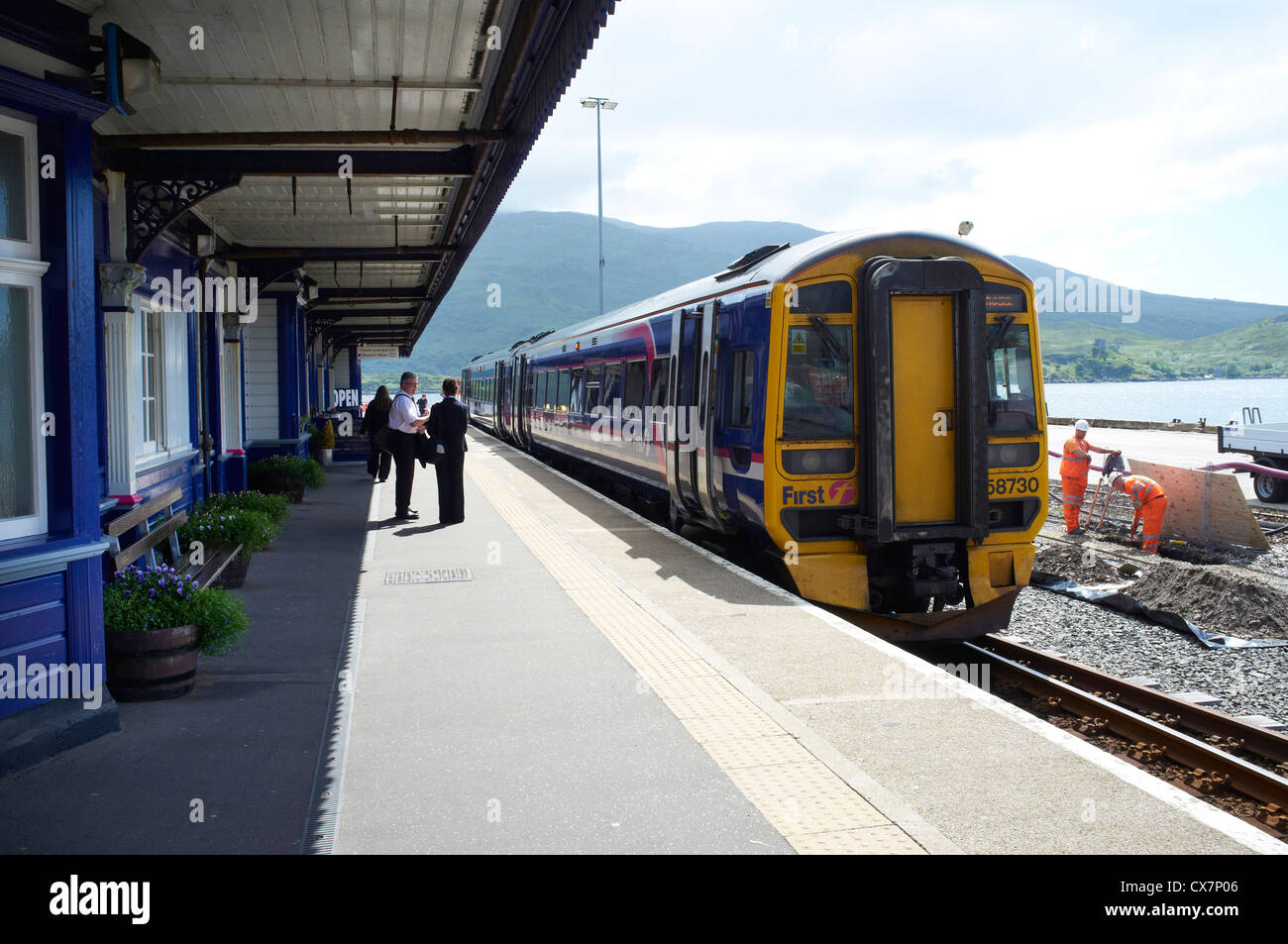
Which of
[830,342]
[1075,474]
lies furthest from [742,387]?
[1075,474]

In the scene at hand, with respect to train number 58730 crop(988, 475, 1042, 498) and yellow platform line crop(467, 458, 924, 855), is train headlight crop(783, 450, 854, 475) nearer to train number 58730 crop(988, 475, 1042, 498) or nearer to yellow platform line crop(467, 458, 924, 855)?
train number 58730 crop(988, 475, 1042, 498)

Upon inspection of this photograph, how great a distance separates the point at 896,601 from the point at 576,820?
5.04m

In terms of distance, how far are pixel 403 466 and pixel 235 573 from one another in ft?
12.6

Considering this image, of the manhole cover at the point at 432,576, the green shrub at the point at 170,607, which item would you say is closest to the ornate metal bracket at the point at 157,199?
the green shrub at the point at 170,607

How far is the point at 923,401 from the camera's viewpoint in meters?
8.30

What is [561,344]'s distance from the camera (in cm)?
2002

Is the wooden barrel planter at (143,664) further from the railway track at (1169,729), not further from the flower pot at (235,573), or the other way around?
the railway track at (1169,729)

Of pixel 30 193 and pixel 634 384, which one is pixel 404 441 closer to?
pixel 634 384

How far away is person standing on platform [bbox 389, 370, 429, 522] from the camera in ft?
41.7

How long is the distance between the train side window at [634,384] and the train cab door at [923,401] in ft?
15.1

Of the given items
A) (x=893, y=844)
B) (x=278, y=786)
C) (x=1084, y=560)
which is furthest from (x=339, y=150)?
(x=1084, y=560)

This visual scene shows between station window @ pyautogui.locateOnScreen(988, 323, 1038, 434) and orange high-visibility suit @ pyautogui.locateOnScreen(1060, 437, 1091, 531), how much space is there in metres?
6.98

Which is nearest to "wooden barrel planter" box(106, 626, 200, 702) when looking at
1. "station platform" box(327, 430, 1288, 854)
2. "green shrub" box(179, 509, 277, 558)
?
"station platform" box(327, 430, 1288, 854)
